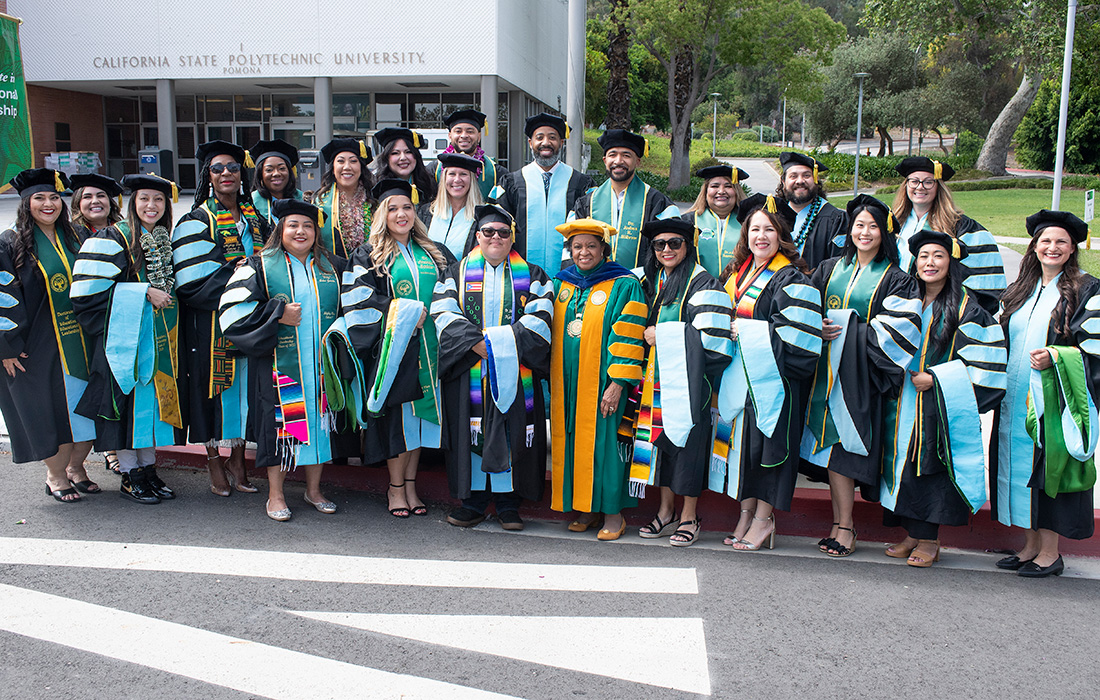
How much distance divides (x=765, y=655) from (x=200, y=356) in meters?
3.84

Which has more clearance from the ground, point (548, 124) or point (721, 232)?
point (548, 124)

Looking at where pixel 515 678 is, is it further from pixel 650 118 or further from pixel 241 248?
pixel 650 118

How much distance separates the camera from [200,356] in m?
5.61

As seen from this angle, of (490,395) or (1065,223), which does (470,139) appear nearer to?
(490,395)

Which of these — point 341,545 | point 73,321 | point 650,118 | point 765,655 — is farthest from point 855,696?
point 650,118

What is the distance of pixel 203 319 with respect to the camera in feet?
18.3

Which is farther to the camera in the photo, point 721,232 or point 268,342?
point 721,232

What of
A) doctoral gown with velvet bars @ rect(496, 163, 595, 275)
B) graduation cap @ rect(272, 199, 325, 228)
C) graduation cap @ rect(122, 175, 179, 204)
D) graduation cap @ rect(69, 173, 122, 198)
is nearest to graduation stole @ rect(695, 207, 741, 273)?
doctoral gown with velvet bars @ rect(496, 163, 595, 275)

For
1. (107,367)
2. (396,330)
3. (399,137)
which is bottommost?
(107,367)

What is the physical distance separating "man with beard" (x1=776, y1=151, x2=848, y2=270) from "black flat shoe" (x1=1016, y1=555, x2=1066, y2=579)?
2220 millimetres

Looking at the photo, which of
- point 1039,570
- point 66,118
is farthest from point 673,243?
point 66,118

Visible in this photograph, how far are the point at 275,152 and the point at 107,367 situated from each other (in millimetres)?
1758

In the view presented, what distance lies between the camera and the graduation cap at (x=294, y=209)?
514cm

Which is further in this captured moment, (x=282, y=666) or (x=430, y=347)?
(x=430, y=347)
